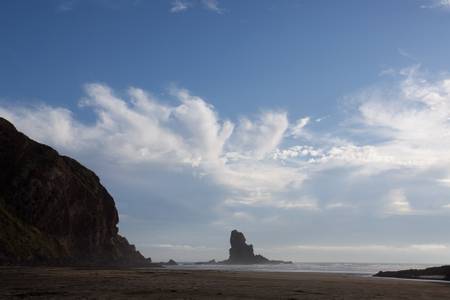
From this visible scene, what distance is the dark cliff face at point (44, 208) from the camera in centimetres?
9346

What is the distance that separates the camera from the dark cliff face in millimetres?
93456

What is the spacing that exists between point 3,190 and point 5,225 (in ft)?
54.8

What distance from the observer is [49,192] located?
113m

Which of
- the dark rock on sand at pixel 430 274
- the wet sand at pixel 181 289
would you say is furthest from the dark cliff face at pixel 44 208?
the dark rock on sand at pixel 430 274

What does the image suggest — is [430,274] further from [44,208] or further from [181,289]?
[44,208]

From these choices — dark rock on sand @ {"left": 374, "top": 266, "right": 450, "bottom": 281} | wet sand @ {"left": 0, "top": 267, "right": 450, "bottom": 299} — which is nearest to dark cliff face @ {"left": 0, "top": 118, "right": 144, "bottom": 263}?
wet sand @ {"left": 0, "top": 267, "right": 450, "bottom": 299}

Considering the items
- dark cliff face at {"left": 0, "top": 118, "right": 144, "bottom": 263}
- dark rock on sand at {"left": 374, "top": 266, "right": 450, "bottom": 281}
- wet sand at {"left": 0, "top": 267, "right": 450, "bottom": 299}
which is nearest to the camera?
wet sand at {"left": 0, "top": 267, "right": 450, "bottom": 299}

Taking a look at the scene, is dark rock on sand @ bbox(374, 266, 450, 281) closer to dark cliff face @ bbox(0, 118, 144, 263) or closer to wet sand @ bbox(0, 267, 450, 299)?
wet sand @ bbox(0, 267, 450, 299)

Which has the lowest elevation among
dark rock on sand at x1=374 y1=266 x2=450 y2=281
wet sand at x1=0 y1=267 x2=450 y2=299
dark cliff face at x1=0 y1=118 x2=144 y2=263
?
wet sand at x1=0 y1=267 x2=450 y2=299

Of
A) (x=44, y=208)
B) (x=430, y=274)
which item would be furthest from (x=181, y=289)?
(x=44, y=208)

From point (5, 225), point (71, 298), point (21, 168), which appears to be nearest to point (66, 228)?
point (21, 168)

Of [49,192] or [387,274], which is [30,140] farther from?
[387,274]

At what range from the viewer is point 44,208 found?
111000 mm

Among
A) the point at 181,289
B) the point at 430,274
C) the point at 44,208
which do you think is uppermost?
the point at 44,208
